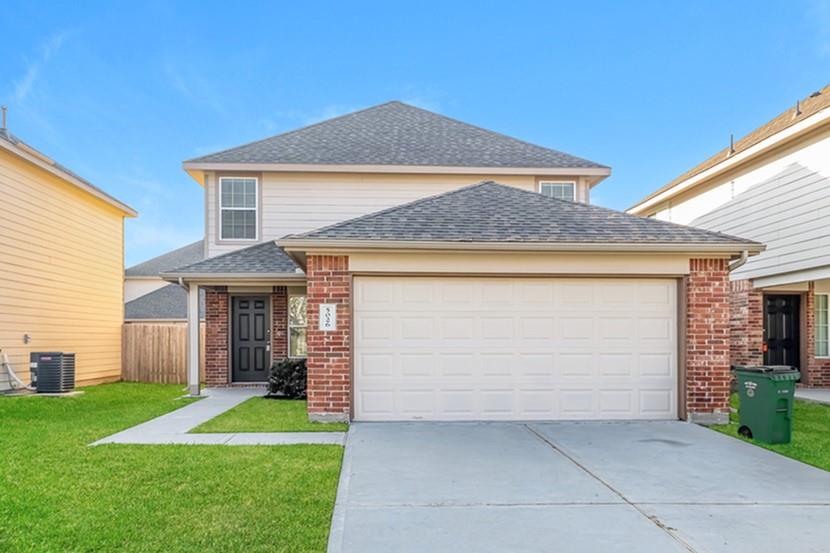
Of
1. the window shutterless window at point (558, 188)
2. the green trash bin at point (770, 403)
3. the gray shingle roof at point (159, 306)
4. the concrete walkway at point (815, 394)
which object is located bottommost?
the concrete walkway at point (815, 394)

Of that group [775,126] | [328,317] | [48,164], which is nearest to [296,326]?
[328,317]

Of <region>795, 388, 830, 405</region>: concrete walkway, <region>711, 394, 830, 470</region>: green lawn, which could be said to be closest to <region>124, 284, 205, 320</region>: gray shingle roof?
<region>711, 394, 830, 470</region>: green lawn

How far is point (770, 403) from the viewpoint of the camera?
711 centimetres

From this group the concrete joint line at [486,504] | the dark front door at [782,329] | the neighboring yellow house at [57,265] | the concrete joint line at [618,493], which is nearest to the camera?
the concrete joint line at [618,493]

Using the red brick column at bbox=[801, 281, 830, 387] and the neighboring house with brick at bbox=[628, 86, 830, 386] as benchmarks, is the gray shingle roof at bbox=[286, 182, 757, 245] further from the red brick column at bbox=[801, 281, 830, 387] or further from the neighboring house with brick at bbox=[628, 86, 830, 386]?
the red brick column at bbox=[801, 281, 830, 387]

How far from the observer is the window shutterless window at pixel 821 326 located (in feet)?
43.8

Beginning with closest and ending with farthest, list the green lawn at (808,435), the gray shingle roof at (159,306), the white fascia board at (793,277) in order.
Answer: the green lawn at (808,435)
the white fascia board at (793,277)
the gray shingle roof at (159,306)

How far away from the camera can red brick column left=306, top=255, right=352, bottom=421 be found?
8.09 m

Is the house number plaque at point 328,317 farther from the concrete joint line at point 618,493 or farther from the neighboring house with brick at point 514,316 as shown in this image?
the concrete joint line at point 618,493

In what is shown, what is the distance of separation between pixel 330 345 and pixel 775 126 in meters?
12.6

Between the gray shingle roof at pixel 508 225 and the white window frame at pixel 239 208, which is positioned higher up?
the white window frame at pixel 239 208

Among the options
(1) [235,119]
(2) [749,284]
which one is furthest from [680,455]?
(1) [235,119]

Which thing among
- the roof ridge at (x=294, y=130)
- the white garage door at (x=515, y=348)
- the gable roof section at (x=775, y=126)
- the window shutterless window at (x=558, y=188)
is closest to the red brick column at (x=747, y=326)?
the gable roof section at (x=775, y=126)

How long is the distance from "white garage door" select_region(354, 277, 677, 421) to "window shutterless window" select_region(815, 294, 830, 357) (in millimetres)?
7703
